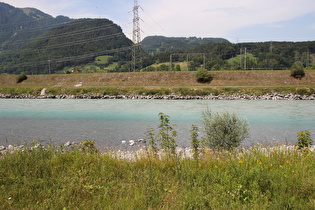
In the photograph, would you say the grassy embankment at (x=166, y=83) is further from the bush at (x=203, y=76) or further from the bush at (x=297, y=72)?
the bush at (x=203, y=76)

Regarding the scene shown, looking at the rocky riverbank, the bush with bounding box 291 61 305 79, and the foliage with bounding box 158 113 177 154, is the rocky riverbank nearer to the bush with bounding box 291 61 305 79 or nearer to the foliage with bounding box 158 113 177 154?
the bush with bounding box 291 61 305 79

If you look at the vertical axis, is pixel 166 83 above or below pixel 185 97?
above

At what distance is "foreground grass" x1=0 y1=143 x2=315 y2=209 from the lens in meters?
4.09

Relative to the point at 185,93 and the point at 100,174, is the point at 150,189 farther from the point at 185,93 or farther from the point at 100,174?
the point at 185,93

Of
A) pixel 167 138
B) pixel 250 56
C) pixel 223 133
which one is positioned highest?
pixel 250 56

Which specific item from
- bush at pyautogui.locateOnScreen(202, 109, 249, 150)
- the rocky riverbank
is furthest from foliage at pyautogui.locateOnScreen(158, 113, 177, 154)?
the rocky riverbank

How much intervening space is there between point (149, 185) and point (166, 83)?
55.5m

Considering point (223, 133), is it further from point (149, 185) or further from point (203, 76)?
point (203, 76)

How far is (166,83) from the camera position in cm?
5981

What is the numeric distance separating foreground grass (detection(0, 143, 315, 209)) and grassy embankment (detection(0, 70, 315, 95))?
42186 millimetres

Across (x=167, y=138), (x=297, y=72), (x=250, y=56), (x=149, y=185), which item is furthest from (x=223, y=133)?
(x=250, y=56)

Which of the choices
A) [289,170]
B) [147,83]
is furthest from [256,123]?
[147,83]

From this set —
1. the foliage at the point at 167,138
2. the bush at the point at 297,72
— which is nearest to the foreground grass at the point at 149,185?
the foliage at the point at 167,138

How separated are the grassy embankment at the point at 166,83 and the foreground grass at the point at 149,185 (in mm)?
42186
